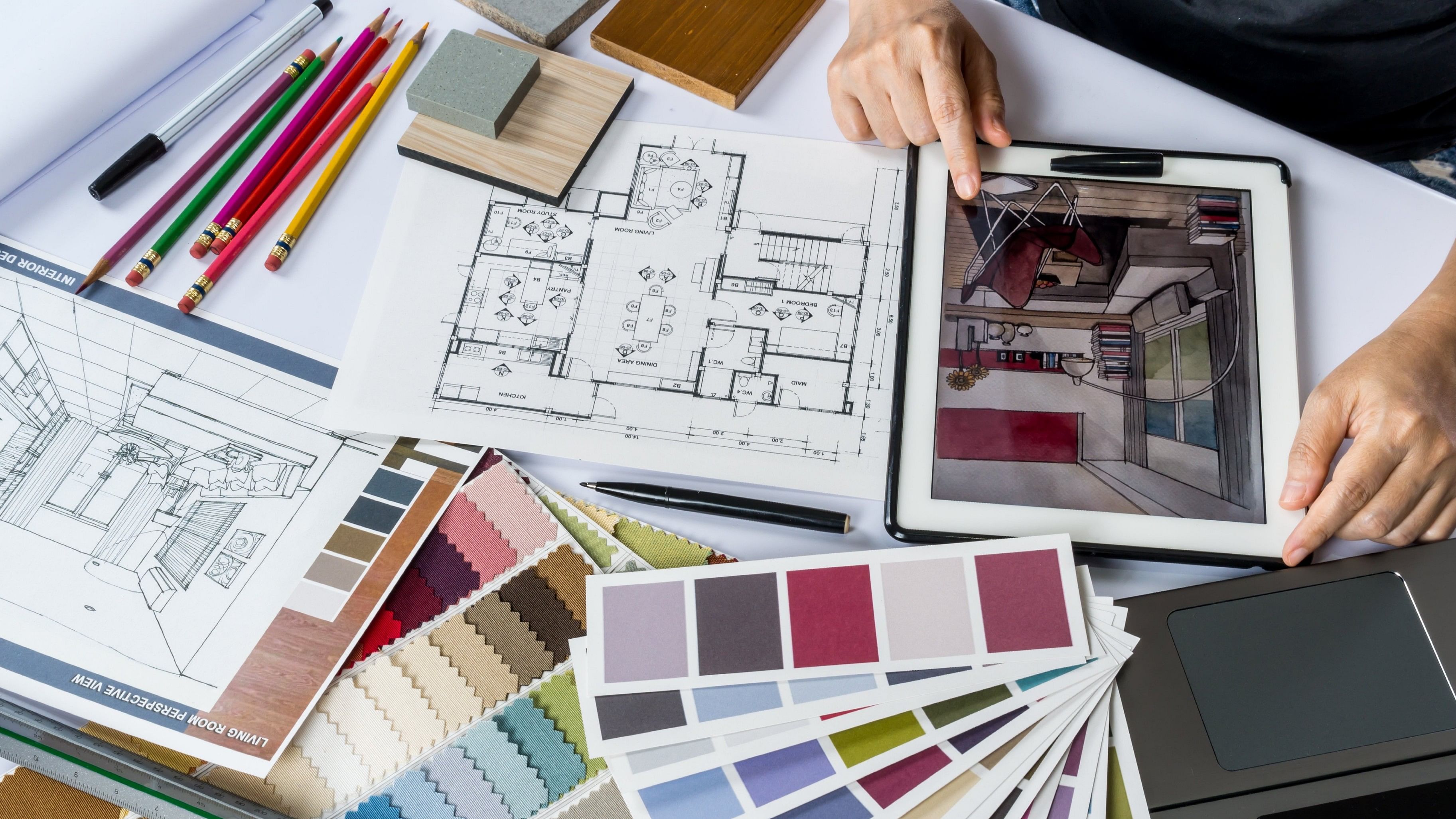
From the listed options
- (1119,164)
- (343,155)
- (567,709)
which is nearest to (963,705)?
(567,709)

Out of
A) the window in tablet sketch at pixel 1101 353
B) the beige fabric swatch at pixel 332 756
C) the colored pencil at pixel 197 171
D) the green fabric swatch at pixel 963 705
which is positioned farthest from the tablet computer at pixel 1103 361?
the colored pencil at pixel 197 171

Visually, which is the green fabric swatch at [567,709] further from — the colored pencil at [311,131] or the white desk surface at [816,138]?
the colored pencil at [311,131]

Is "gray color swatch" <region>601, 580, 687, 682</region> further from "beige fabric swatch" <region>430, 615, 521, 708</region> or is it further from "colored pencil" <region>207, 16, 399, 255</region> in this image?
"colored pencil" <region>207, 16, 399, 255</region>

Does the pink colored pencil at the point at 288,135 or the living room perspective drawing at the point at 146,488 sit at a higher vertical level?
the pink colored pencil at the point at 288,135

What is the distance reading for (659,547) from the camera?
0.77 m

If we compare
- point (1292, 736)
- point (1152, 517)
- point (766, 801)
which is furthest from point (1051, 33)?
point (766, 801)

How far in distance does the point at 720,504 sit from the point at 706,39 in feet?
1.75

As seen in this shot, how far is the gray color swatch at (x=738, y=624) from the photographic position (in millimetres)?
682

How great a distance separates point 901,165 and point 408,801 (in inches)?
29.2

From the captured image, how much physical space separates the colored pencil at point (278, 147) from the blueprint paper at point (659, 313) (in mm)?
137

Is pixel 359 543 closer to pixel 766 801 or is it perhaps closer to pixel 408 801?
pixel 408 801

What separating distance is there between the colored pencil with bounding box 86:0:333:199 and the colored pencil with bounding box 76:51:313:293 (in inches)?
1.0

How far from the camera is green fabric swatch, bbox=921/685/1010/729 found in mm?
670

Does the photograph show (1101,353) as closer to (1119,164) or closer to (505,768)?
(1119,164)
